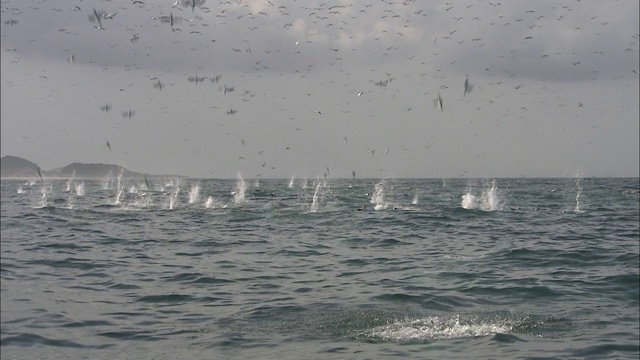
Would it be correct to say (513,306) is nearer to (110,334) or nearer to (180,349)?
(180,349)

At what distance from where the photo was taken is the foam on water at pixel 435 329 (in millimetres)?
11773

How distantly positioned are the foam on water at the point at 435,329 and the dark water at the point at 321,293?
0.05 metres

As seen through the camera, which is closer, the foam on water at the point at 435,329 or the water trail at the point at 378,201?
the foam on water at the point at 435,329

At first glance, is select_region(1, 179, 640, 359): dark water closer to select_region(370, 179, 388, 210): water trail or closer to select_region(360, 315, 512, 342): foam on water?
select_region(360, 315, 512, 342): foam on water

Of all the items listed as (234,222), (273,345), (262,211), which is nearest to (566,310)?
(273,345)

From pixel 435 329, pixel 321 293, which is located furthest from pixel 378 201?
pixel 435 329

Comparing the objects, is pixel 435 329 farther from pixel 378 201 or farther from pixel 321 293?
pixel 378 201

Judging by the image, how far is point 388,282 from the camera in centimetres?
1708

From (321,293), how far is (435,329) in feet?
12.7

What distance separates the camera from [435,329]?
40.4ft

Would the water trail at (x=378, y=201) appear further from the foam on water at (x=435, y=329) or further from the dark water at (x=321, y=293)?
the foam on water at (x=435, y=329)

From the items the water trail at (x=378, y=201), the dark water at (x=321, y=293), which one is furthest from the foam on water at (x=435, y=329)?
the water trail at (x=378, y=201)

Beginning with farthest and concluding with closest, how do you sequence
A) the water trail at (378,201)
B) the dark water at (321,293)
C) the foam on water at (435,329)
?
the water trail at (378,201) → the foam on water at (435,329) → the dark water at (321,293)

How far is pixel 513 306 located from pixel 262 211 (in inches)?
1199
